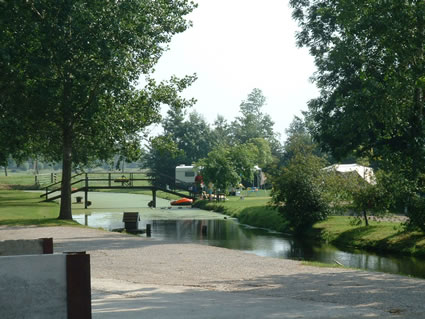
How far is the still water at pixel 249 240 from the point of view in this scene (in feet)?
69.8

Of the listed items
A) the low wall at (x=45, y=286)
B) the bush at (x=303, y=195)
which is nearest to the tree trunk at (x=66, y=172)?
the bush at (x=303, y=195)

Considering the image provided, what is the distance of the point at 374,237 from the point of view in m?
26.6

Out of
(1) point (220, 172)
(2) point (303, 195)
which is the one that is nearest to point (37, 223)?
(2) point (303, 195)

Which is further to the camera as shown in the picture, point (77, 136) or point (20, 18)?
point (77, 136)

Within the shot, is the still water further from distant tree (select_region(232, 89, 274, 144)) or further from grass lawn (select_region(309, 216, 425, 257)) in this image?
distant tree (select_region(232, 89, 274, 144))

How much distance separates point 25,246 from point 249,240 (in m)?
20.4

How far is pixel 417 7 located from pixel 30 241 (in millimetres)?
11946

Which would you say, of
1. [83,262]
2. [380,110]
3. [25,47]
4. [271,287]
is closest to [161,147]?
[25,47]

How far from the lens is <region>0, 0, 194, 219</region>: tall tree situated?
90.9ft

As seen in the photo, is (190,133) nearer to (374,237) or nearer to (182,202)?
(182,202)

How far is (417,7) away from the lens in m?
16.0

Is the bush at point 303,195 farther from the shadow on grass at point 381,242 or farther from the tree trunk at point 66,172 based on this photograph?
the tree trunk at point 66,172

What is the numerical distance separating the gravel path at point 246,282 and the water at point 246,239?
477cm

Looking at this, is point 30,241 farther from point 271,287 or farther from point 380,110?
point 380,110
